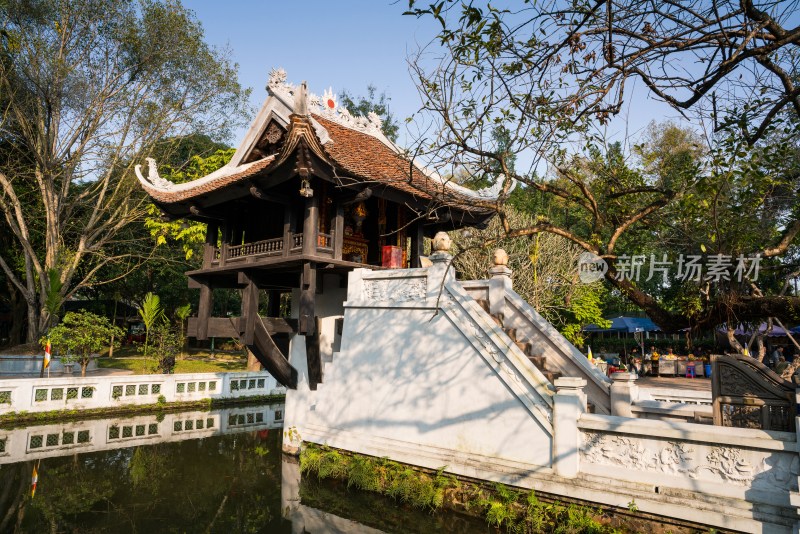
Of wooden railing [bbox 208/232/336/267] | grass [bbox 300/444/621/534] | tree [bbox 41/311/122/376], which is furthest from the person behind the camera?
tree [bbox 41/311/122/376]

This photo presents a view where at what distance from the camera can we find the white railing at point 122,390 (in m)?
11.7

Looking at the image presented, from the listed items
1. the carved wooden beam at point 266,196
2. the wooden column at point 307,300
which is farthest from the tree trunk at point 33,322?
the wooden column at point 307,300

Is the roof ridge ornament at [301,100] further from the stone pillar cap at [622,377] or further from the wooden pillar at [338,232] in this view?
the stone pillar cap at [622,377]

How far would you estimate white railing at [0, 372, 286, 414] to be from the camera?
11703 millimetres

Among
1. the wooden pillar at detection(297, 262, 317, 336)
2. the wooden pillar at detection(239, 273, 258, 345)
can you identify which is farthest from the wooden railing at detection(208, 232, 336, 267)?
the wooden pillar at detection(239, 273, 258, 345)

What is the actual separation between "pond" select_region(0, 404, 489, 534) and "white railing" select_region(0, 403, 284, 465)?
0.11 ft

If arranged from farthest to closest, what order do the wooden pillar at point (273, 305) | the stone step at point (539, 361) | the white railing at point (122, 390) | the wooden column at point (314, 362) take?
the wooden pillar at point (273, 305) < the white railing at point (122, 390) < the wooden column at point (314, 362) < the stone step at point (539, 361)

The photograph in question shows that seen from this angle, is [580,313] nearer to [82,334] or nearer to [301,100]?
[301,100]

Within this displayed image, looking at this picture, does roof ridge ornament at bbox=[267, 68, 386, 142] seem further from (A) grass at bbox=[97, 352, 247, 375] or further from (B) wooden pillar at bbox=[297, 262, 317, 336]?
(A) grass at bbox=[97, 352, 247, 375]

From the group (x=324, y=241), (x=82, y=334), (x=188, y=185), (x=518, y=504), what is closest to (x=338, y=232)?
(x=324, y=241)

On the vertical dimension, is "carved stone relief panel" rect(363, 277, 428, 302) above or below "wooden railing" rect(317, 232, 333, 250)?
below

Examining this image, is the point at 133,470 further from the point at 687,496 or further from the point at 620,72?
the point at 620,72

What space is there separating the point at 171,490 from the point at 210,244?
5.07 m

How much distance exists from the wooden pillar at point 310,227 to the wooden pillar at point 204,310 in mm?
3164
